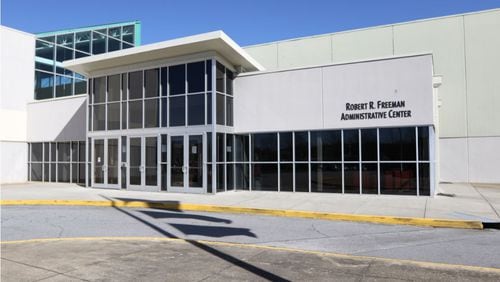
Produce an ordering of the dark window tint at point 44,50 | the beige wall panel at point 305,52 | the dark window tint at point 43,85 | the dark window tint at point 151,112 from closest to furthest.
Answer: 1. the dark window tint at point 151,112
2. the dark window tint at point 43,85
3. the dark window tint at point 44,50
4. the beige wall panel at point 305,52

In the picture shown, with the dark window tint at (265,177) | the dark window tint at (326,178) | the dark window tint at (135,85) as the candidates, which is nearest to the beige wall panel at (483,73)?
the dark window tint at (326,178)

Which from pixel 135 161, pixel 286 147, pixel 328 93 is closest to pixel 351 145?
pixel 328 93

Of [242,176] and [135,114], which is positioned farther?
[135,114]

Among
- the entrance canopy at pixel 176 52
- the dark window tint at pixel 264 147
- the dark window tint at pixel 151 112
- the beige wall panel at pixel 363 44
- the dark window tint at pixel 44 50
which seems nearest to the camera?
the entrance canopy at pixel 176 52

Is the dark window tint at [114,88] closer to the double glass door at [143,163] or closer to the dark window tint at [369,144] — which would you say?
the double glass door at [143,163]

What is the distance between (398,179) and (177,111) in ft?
32.4

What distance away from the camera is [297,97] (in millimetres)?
18094

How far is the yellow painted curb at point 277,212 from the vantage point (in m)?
10.4

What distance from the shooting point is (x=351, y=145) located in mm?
17031

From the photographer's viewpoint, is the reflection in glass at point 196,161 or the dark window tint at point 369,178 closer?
the dark window tint at point 369,178

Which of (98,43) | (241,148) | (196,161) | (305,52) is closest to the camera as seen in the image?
(196,161)

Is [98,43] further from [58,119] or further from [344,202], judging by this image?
[344,202]

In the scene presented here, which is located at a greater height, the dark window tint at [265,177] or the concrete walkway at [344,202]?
the dark window tint at [265,177]

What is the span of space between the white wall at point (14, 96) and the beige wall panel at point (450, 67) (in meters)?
26.1
